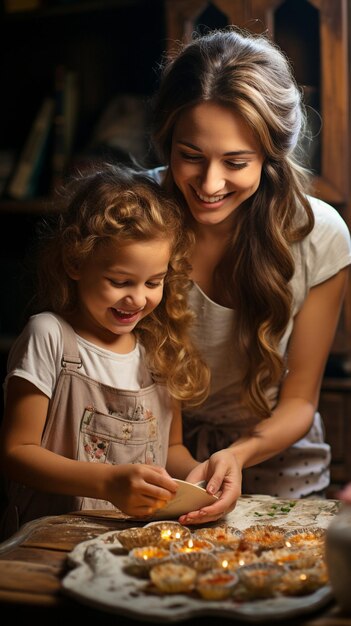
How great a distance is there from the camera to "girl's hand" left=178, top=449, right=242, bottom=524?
153cm

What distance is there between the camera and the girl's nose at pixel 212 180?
181cm

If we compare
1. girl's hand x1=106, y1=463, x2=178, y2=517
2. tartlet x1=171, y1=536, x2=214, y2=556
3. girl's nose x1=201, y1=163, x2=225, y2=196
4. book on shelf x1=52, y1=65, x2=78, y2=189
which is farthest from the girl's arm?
book on shelf x1=52, y1=65, x2=78, y2=189

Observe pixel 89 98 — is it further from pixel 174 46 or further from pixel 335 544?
Answer: pixel 335 544

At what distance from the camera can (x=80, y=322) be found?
1812mm

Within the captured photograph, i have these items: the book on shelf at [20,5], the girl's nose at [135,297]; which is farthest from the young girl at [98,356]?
the book on shelf at [20,5]

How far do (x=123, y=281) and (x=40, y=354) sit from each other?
0.20 meters

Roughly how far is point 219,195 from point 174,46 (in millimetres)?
1062

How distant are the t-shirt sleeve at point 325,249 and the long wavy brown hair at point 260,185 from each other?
0.05 m

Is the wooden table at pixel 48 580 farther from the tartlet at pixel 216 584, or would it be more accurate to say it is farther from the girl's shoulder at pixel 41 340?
the girl's shoulder at pixel 41 340

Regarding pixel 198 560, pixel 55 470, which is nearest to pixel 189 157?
pixel 55 470

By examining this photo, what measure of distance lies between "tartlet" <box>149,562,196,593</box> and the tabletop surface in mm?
53

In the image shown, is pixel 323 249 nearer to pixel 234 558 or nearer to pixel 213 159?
pixel 213 159

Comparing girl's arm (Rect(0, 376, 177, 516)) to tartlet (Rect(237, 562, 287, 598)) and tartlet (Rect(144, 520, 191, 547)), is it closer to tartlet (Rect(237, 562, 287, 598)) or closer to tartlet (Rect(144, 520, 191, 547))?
tartlet (Rect(144, 520, 191, 547))

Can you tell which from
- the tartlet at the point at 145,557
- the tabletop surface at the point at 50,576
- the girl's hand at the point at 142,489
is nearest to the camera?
the tabletop surface at the point at 50,576
